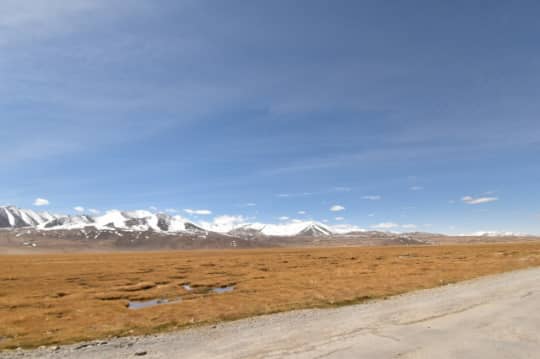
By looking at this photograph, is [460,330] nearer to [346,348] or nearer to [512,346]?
[512,346]

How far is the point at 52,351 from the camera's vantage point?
16.6 meters

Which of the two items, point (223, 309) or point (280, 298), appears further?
point (280, 298)

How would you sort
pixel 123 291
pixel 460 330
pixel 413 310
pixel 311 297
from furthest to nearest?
pixel 123 291 < pixel 311 297 < pixel 413 310 < pixel 460 330

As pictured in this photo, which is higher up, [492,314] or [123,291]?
[492,314]

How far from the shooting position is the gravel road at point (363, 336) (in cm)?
1270

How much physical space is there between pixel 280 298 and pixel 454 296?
12903mm

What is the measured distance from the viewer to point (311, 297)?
95.1ft

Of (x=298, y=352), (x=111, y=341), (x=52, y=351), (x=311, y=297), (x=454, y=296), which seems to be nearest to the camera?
(x=298, y=352)

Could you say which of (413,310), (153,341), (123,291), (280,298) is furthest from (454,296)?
(123,291)

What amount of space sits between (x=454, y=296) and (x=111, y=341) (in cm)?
2228

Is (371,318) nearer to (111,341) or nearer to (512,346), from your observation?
(512,346)

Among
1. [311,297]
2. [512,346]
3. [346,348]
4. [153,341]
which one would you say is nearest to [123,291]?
[311,297]

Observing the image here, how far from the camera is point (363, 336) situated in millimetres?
14836

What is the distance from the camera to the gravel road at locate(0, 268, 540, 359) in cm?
1270
